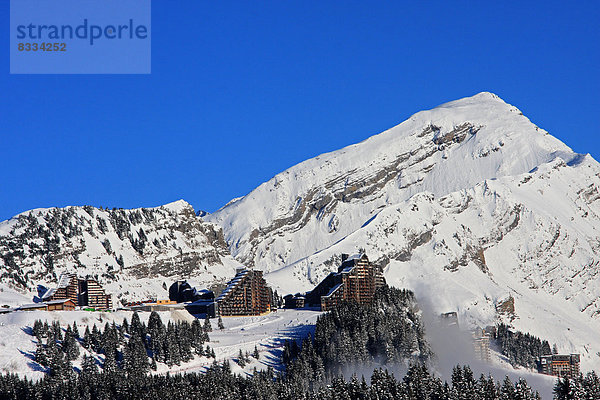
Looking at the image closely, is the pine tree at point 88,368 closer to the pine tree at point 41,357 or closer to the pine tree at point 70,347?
the pine tree at point 70,347

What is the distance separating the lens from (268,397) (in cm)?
16875

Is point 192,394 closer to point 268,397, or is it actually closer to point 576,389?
point 268,397

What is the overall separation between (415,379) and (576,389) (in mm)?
27089

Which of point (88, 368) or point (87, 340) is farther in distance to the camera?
point (87, 340)

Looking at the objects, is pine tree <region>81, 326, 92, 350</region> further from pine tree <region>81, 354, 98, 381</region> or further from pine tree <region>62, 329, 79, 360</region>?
pine tree <region>81, 354, 98, 381</region>

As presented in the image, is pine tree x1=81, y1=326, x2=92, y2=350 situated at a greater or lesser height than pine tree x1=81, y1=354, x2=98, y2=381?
greater

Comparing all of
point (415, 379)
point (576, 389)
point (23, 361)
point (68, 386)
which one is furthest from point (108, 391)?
point (576, 389)

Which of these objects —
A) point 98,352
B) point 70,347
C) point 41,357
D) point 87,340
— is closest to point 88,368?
point 70,347

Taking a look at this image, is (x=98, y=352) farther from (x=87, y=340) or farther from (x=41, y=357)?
(x=41, y=357)

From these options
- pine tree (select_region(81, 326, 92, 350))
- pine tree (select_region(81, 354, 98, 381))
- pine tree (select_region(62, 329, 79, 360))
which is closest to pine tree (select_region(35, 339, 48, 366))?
pine tree (select_region(62, 329, 79, 360))

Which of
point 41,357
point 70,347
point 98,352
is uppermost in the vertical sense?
point 70,347

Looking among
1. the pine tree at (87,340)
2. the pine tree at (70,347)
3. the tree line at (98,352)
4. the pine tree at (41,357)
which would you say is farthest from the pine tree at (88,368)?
the pine tree at (41,357)

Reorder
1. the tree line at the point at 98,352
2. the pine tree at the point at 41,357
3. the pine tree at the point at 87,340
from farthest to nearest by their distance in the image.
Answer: the pine tree at the point at 87,340 < the pine tree at the point at 41,357 < the tree line at the point at 98,352

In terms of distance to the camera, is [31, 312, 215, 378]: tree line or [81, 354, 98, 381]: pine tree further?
[31, 312, 215, 378]: tree line
